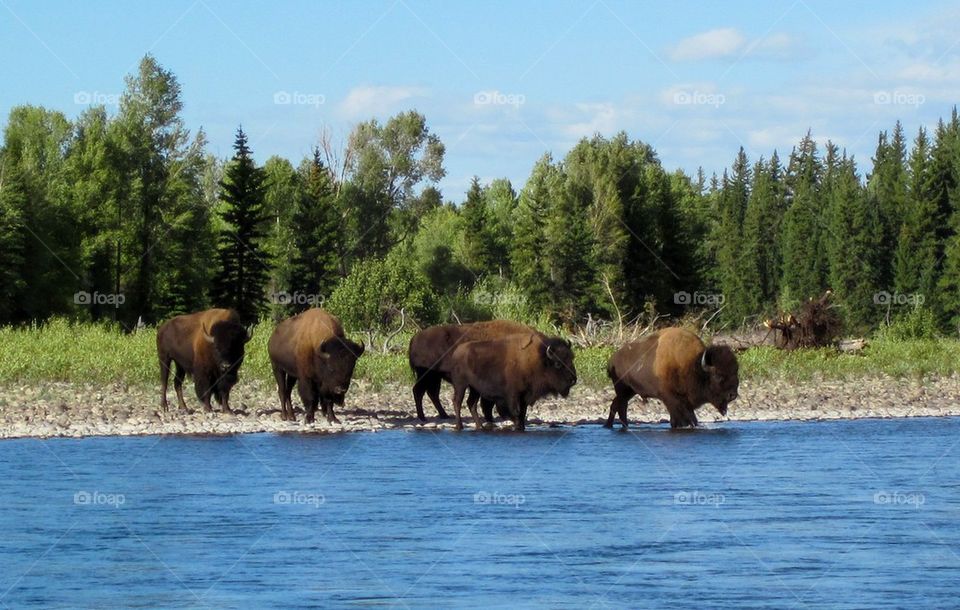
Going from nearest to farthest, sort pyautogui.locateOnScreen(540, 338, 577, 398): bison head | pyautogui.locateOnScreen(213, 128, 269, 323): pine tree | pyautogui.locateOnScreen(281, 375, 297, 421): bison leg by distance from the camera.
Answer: pyautogui.locateOnScreen(540, 338, 577, 398): bison head < pyautogui.locateOnScreen(281, 375, 297, 421): bison leg < pyautogui.locateOnScreen(213, 128, 269, 323): pine tree

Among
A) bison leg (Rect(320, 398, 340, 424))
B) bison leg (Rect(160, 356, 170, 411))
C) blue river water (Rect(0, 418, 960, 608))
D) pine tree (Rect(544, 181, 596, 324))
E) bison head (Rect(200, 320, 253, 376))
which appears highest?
pine tree (Rect(544, 181, 596, 324))

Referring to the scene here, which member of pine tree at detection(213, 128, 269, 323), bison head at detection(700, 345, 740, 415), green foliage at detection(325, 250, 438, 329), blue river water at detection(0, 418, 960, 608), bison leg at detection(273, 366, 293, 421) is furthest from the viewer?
pine tree at detection(213, 128, 269, 323)

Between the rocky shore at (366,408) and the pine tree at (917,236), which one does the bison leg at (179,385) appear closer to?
the rocky shore at (366,408)

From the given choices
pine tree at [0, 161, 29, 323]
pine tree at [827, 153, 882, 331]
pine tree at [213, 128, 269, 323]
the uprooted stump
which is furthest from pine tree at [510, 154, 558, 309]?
the uprooted stump

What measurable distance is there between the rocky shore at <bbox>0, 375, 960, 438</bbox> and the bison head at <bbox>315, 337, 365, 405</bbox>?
603 mm

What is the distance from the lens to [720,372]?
25.3 meters

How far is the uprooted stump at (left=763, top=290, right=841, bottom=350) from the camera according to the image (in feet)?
131

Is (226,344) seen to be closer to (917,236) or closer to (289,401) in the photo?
(289,401)

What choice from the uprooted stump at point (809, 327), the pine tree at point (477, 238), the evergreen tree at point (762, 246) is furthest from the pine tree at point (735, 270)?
the uprooted stump at point (809, 327)

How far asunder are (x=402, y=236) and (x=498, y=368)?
67353 millimetres

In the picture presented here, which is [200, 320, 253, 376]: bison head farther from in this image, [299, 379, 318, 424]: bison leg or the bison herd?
[299, 379, 318, 424]: bison leg

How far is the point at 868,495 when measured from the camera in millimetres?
Answer: 19000

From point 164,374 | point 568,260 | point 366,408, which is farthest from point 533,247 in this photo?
point 164,374

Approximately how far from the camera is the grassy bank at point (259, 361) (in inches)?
1222
